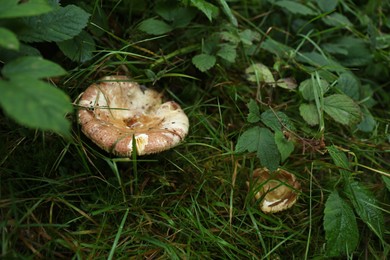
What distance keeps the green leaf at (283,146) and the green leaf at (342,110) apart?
453 mm

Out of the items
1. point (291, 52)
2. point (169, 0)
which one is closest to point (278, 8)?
point (291, 52)

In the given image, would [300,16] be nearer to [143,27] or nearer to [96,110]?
[143,27]

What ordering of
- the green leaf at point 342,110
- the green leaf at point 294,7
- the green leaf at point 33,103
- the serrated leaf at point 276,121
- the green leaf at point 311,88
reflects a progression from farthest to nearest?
the green leaf at point 294,7
the green leaf at point 311,88
the green leaf at point 342,110
the serrated leaf at point 276,121
the green leaf at point 33,103

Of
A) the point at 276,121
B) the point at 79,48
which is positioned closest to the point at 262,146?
the point at 276,121

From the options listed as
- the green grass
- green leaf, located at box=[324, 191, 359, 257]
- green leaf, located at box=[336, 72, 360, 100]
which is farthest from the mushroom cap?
green leaf, located at box=[336, 72, 360, 100]

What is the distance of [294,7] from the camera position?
2.78 meters

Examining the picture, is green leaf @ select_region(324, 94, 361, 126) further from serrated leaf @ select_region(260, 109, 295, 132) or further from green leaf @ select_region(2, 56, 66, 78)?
green leaf @ select_region(2, 56, 66, 78)

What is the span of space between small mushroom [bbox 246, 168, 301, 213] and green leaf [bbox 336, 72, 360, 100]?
719 mm

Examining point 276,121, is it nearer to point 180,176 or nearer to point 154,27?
point 180,176

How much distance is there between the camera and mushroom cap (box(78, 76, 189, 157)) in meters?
1.97

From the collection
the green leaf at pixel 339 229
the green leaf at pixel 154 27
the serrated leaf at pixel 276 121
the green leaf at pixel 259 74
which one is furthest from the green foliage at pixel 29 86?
the green leaf at pixel 259 74

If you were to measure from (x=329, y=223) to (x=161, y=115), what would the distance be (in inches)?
43.0

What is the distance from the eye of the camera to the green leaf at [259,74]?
2594 millimetres

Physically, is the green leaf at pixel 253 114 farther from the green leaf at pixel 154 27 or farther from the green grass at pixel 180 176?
the green leaf at pixel 154 27
